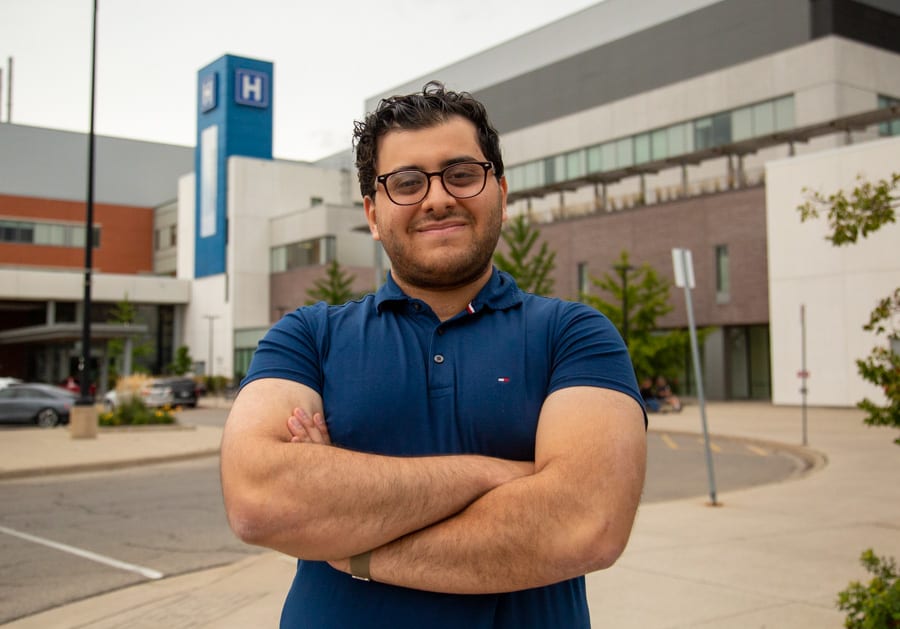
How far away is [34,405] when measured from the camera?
2720 cm

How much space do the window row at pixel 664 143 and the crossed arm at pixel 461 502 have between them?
46221 mm

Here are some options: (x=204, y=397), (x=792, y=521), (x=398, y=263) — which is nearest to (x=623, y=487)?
Result: (x=398, y=263)

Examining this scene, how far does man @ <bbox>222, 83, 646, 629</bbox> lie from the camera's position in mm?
2070

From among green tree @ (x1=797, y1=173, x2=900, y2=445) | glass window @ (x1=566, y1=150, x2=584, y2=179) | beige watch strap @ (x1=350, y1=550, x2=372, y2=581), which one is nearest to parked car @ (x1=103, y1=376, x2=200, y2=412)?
glass window @ (x1=566, y1=150, x2=584, y2=179)

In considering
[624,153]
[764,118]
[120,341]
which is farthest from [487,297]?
[120,341]

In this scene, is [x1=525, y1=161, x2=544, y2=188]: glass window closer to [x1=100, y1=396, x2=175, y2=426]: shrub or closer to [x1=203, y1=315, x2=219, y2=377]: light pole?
[x1=203, y1=315, x2=219, y2=377]: light pole

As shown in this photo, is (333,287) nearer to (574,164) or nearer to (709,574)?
(574,164)

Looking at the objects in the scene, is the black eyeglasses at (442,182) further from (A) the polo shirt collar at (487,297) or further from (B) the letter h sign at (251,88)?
(B) the letter h sign at (251,88)

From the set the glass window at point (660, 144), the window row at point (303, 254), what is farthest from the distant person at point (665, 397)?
the window row at point (303, 254)

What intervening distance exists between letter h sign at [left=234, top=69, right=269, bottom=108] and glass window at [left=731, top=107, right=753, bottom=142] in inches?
1408

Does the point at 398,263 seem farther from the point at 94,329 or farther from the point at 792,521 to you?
the point at 94,329

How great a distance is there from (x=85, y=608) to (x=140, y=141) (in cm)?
8545

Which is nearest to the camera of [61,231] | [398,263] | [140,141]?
[398,263]

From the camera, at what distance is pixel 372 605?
2.12 metres
